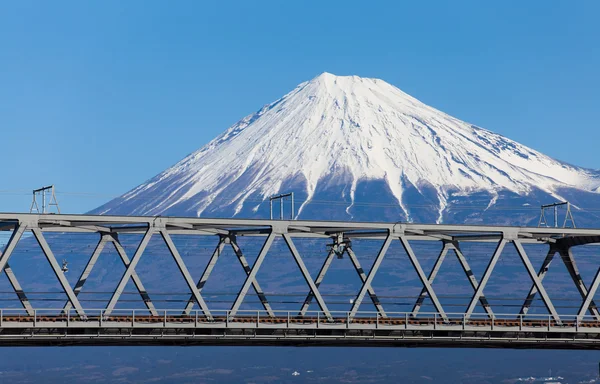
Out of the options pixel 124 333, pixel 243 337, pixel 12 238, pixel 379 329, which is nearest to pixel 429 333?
pixel 379 329

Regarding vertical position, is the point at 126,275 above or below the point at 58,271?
below

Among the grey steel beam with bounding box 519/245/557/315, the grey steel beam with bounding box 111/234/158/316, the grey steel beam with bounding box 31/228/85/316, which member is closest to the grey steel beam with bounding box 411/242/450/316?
the grey steel beam with bounding box 519/245/557/315

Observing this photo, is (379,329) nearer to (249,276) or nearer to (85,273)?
(249,276)

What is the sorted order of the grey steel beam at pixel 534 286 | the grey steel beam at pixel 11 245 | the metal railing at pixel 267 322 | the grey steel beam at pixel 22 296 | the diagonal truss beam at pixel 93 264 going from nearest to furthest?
the grey steel beam at pixel 11 245 < the metal railing at pixel 267 322 < the grey steel beam at pixel 22 296 < the diagonal truss beam at pixel 93 264 < the grey steel beam at pixel 534 286

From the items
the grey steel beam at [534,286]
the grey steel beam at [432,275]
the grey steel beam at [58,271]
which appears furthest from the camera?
the grey steel beam at [534,286]

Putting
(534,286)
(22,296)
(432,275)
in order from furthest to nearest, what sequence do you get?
(534,286) < (432,275) < (22,296)

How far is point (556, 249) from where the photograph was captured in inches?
3947

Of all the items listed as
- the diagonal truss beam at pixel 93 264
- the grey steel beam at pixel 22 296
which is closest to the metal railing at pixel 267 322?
the grey steel beam at pixel 22 296

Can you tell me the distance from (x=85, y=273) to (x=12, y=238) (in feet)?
27.5

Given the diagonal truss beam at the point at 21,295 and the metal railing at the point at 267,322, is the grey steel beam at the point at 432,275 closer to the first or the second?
the metal railing at the point at 267,322

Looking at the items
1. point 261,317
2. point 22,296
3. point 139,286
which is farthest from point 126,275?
point 261,317

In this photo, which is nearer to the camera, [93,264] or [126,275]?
[126,275]

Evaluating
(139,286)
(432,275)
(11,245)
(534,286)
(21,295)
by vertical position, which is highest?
(11,245)

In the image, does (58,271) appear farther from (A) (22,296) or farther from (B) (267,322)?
(B) (267,322)
